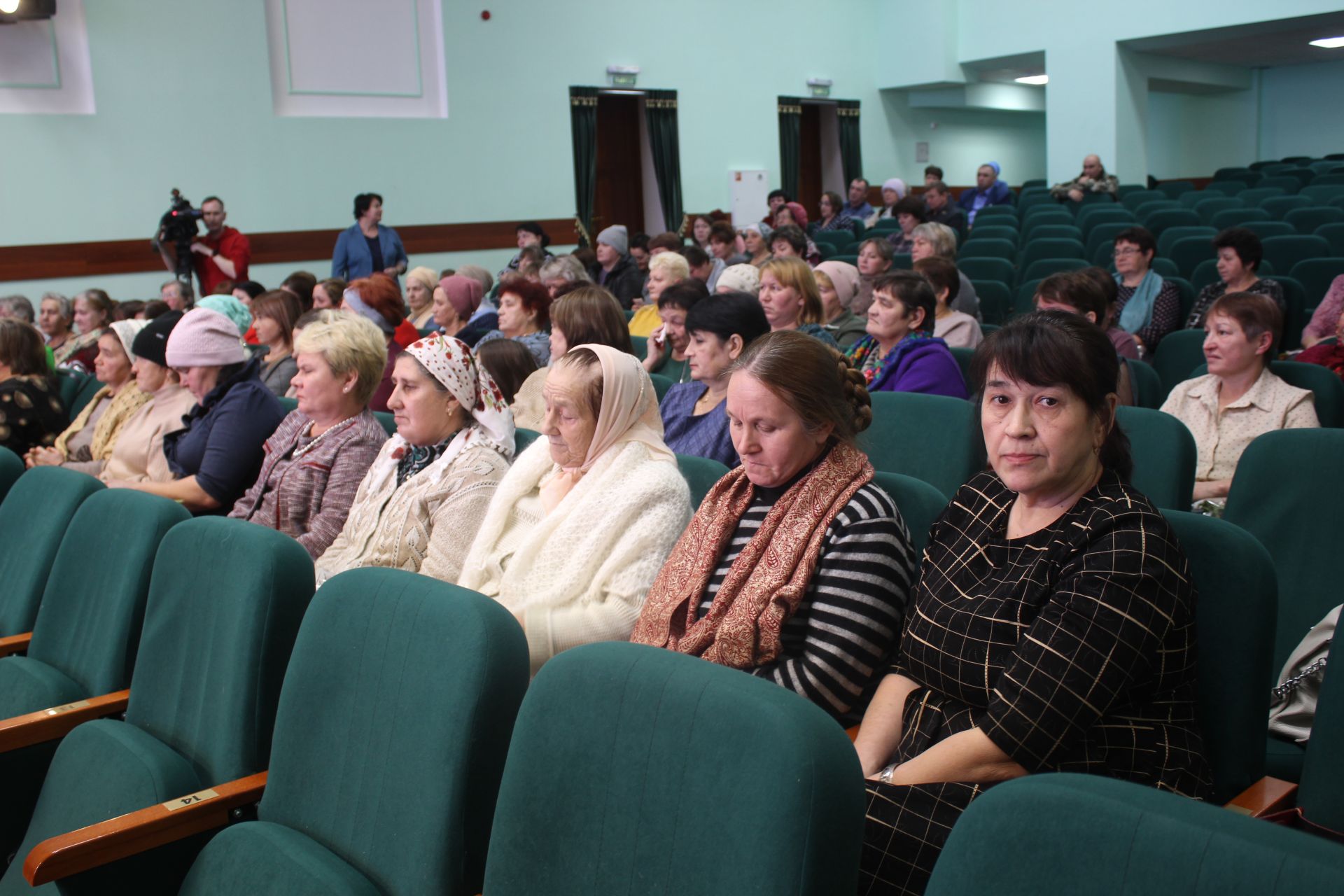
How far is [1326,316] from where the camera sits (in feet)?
16.1

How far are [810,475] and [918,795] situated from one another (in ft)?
1.93

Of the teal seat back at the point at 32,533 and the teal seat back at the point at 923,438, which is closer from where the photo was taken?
the teal seat back at the point at 32,533

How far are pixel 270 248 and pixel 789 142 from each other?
24.3ft

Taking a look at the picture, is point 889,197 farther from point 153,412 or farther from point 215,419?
point 215,419

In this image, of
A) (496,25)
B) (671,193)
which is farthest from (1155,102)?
(496,25)

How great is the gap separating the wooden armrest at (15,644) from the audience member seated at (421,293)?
422 centimetres

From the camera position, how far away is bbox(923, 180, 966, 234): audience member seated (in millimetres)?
10453

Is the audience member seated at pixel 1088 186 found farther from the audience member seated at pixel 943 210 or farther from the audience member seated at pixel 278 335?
the audience member seated at pixel 278 335

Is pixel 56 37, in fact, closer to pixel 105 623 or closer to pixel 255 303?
pixel 255 303

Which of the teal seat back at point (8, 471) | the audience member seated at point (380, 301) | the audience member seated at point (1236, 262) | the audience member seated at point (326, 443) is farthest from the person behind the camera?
the audience member seated at point (380, 301)

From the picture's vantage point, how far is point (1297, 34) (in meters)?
13.6

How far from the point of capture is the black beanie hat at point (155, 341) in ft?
12.2

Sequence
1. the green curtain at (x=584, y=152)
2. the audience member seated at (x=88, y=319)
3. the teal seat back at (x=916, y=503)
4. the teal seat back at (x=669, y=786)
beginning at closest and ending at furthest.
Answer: the teal seat back at (x=669, y=786) < the teal seat back at (x=916, y=503) < the audience member seated at (x=88, y=319) < the green curtain at (x=584, y=152)

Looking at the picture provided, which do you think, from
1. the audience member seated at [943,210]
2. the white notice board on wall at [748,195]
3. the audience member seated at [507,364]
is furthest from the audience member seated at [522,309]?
the white notice board on wall at [748,195]
